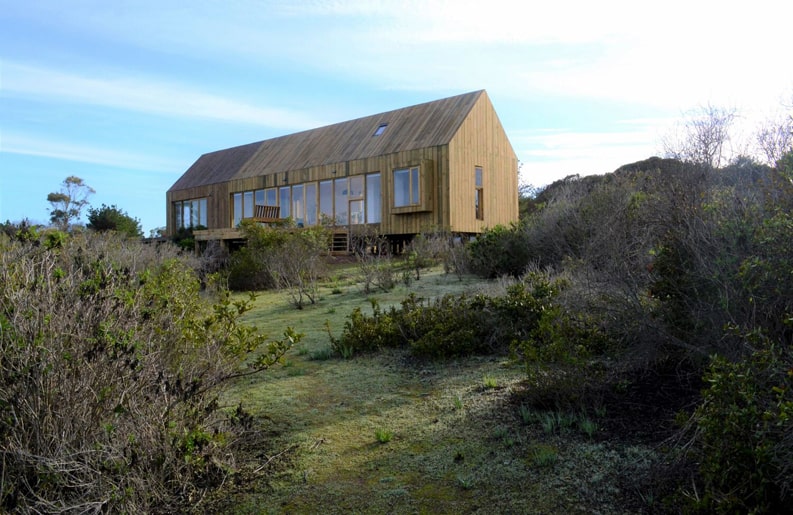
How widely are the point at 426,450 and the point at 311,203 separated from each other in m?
21.5

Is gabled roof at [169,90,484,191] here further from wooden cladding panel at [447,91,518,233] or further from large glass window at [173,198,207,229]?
large glass window at [173,198,207,229]

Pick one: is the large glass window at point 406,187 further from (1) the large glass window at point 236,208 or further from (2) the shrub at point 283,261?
(1) the large glass window at point 236,208

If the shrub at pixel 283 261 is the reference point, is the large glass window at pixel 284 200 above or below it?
above

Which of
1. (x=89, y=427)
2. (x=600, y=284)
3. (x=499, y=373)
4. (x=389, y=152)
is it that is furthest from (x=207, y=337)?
(x=389, y=152)

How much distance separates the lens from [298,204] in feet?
83.9

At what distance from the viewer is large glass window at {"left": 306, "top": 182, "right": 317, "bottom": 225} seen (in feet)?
81.3

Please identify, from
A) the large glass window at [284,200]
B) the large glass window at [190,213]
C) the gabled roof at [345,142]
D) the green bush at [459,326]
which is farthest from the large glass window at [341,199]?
the green bush at [459,326]

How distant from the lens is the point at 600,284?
4.98 meters

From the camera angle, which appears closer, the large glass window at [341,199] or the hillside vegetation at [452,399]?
the hillside vegetation at [452,399]

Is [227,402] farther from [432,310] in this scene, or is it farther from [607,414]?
[607,414]

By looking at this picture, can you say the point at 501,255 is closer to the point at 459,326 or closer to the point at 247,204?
the point at 459,326

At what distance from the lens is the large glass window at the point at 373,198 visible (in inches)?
888

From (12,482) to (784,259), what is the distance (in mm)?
4595

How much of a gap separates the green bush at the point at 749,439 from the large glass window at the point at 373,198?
64.9ft
